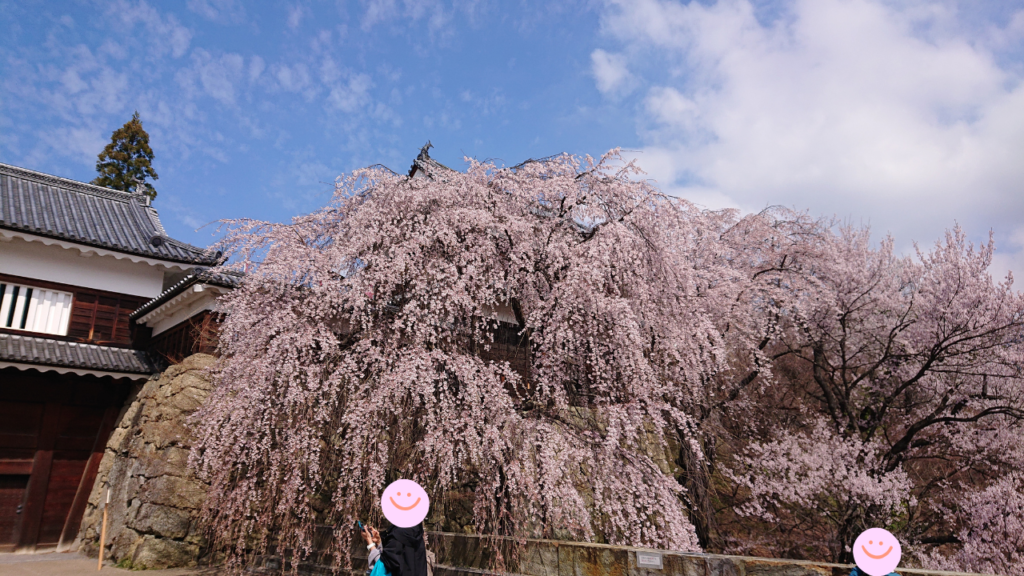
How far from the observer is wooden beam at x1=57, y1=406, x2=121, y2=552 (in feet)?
38.9

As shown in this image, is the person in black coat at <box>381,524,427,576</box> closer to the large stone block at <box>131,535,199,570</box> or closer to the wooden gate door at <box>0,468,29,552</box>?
the large stone block at <box>131,535,199,570</box>

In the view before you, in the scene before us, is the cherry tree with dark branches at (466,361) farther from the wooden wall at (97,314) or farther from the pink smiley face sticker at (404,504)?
the wooden wall at (97,314)

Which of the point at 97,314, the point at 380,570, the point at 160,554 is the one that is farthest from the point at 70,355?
the point at 380,570

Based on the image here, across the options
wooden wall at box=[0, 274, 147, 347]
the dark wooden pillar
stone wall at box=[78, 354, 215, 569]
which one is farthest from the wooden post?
wooden wall at box=[0, 274, 147, 347]

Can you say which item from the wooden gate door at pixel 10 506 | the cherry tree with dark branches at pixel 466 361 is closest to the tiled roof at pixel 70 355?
the wooden gate door at pixel 10 506

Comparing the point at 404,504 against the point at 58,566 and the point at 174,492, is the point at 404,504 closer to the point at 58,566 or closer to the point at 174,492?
the point at 174,492

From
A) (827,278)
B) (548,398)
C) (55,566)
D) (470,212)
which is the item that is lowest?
(55,566)

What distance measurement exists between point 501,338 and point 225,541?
5152mm

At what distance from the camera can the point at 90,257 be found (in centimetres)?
1298

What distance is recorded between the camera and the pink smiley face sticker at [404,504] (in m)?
3.72

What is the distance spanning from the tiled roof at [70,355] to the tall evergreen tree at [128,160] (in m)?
16.6

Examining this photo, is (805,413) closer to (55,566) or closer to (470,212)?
(470,212)

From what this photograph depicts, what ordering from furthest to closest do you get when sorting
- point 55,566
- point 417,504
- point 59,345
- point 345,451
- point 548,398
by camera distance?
1. point 59,345
2. point 55,566
3. point 548,398
4. point 345,451
5. point 417,504

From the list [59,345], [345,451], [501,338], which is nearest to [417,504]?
[345,451]
